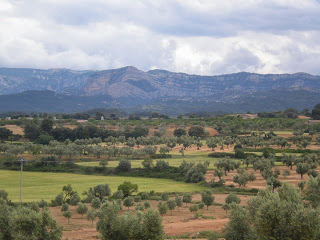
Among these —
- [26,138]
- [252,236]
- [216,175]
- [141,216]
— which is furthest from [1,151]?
[252,236]

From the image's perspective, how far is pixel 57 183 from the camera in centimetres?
8306

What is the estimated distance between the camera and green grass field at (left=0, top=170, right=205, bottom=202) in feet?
240

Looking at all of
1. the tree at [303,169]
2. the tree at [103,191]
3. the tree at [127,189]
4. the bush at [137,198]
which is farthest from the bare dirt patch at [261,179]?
the tree at [103,191]

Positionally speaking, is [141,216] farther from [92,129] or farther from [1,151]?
[92,129]

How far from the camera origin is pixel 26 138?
149 meters

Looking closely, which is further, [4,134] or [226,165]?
[4,134]

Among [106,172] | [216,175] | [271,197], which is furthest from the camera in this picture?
[106,172]

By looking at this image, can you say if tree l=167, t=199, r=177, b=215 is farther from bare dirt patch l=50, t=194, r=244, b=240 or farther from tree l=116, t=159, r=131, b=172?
tree l=116, t=159, r=131, b=172

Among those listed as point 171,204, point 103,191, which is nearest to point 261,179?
point 171,204

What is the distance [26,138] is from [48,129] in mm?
11222

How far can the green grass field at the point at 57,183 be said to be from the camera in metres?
73.2

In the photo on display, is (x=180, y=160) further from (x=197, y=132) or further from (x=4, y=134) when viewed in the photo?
(x=4, y=134)

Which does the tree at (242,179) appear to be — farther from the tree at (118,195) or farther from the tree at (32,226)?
the tree at (32,226)

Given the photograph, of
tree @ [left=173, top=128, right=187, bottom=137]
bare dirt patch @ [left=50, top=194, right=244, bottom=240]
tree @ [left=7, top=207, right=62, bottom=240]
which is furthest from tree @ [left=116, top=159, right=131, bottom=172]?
tree @ [left=173, top=128, right=187, bottom=137]
